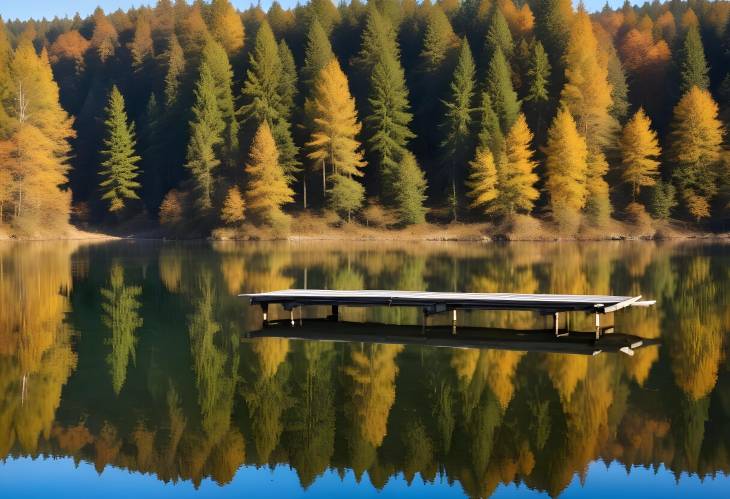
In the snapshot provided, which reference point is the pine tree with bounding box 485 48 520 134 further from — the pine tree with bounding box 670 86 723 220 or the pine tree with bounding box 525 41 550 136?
the pine tree with bounding box 670 86 723 220

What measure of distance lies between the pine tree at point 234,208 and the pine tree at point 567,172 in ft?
82.2

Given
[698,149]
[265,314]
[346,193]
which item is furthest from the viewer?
[698,149]

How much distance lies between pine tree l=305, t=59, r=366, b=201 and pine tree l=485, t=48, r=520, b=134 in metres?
12.0

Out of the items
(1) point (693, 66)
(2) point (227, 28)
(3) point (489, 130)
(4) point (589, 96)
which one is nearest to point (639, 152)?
(4) point (589, 96)

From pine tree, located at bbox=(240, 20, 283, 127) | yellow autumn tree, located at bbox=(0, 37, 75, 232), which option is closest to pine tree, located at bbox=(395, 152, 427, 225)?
pine tree, located at bbox=(240, 20, 283, 127)

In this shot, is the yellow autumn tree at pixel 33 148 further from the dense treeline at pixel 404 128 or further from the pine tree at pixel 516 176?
the pine tree at pixel 516 176

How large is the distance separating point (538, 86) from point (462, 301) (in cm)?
6273

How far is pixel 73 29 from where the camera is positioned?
5517 inches

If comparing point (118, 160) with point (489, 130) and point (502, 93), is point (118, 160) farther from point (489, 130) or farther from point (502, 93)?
point (502, 93)

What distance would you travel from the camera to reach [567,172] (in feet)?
247

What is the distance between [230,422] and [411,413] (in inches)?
109

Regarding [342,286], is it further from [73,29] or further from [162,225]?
[73,29]

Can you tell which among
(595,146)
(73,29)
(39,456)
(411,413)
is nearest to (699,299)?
(411,413)

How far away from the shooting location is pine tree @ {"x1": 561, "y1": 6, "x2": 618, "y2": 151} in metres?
79.4
